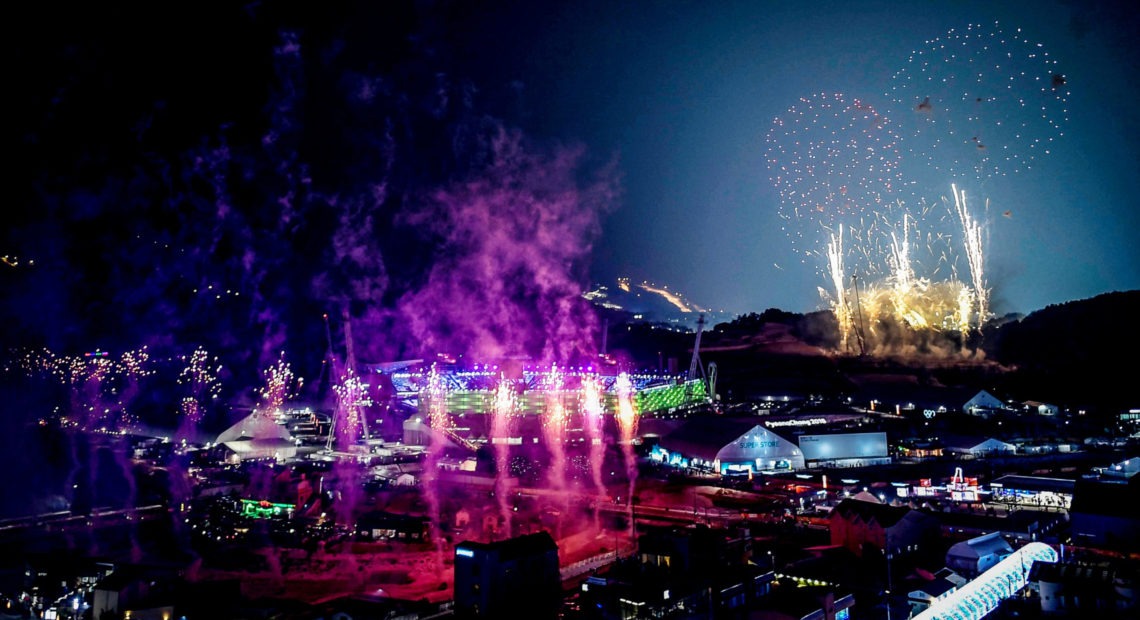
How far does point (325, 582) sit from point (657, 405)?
72.7 feet

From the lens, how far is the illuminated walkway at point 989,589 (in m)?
7.97

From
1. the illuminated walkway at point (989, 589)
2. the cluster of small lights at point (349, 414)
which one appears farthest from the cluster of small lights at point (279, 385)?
the illuminated walkway at point (989, 589)

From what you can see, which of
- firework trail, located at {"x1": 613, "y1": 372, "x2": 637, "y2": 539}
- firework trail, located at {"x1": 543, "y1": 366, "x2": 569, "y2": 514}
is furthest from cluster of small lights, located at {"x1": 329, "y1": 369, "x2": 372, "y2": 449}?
firework trail, located at {"x1": 613, "y1": 372, "x2": 637, "y2": 539}

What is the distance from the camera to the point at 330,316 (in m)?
41.0

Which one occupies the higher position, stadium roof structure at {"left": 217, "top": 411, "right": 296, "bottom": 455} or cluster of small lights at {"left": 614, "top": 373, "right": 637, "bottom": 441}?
cluster of small lights at {"left": 614, "top": 373, "right": 637, "bottom": 441}

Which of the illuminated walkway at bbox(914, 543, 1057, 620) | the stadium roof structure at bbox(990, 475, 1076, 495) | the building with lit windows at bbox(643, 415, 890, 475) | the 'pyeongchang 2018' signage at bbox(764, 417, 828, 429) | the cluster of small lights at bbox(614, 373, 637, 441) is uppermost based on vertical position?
the cluster of small lights at bbox(614, 373, 637, 441)

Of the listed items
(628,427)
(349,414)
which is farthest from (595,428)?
(349,414)

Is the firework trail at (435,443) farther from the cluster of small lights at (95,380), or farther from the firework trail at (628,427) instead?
the cluster of small lights at (95,380)

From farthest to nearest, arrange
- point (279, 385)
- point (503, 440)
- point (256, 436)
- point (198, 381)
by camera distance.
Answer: point (279, 385), point (198, 381), point (503, 440), point (256, 436)

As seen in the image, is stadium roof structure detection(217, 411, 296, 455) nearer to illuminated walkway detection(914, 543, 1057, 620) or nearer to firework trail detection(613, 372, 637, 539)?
firework trail detection(613, 372, 637, 539)

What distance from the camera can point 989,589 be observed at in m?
8.51

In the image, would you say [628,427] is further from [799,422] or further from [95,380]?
[95,380]

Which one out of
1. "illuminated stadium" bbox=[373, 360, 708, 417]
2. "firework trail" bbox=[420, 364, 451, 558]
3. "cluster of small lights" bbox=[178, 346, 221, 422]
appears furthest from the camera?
"illuminated stadium" bbox=[373, 360, 708, 417]

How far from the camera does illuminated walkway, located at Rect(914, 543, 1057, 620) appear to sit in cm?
797
